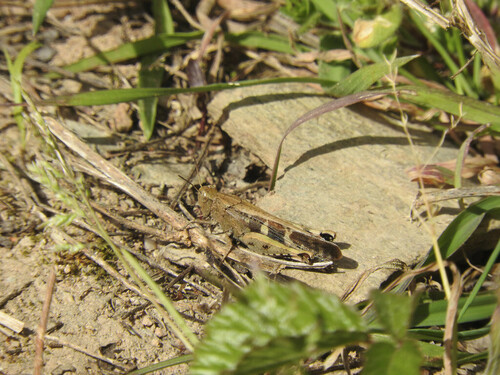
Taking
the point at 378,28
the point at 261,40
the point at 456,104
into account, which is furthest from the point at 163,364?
the point at 261,40

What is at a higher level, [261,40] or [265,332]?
[261,40]

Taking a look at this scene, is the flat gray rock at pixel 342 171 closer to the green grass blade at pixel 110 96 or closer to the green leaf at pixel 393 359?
the green grass blade at pixel 110 96

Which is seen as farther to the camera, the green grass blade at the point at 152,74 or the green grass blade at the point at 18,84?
the green grass blade at the point at 152,74

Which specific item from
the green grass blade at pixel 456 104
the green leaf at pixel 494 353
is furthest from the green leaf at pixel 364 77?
the green leaf at pixel 494 353

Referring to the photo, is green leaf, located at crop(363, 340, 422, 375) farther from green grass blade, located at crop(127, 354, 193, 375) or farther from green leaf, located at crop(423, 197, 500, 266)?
green leaf, located at crop(423, 197, 500, 266)

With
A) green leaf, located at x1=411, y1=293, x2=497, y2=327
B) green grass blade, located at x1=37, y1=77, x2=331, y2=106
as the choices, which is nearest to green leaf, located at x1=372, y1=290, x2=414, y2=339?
green leaf, located at x1=411, y1=293, x2=497, y2=327

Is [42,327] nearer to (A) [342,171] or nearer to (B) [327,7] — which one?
(A) [342,171]
